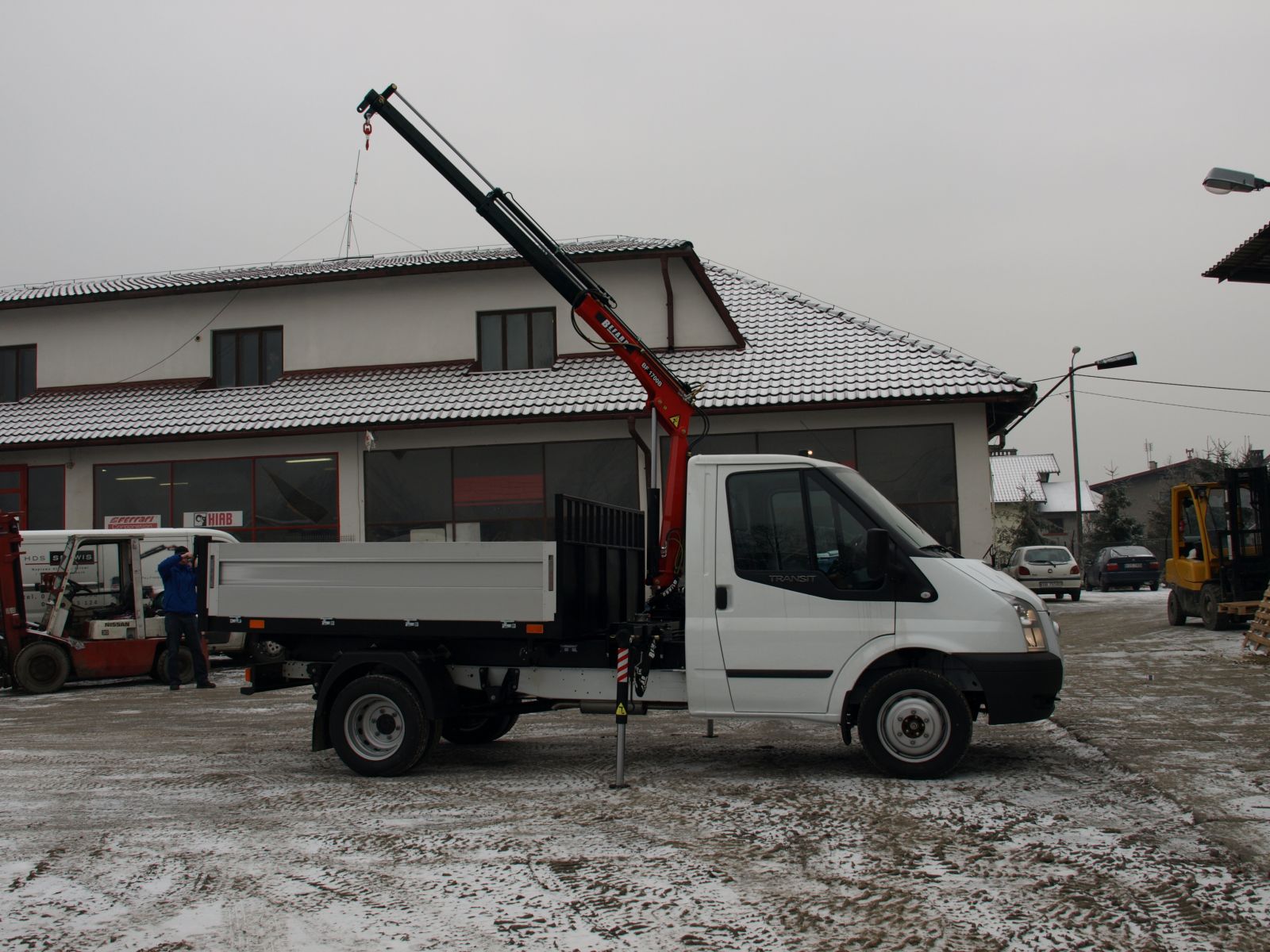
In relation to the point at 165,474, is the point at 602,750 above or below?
below

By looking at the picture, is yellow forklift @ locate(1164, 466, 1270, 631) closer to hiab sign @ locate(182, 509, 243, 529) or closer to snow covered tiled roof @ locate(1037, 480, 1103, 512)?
hiab sign @ locate(182, 509, 243, 529)

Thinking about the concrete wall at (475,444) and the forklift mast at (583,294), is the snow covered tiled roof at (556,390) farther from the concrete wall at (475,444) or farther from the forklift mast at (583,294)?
the forklift mast at (583,294)

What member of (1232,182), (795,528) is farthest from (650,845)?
(1232,182)

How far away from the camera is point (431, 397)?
21750mm

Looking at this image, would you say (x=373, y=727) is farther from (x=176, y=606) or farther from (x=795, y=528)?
(x=176, y=606)

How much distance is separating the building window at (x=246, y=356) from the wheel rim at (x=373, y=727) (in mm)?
16670

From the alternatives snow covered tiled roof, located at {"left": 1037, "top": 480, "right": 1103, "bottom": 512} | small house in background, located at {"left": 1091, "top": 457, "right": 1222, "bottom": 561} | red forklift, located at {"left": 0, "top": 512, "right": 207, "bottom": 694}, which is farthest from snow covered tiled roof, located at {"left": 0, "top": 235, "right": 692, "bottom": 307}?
snow covered tiled roof, located at {"left": 1037, "top": 480, "right": 1103, "bottom": 512}

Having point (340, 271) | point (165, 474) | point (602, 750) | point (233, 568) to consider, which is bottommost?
point (602, 750)

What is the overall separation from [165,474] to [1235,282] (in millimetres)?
19498

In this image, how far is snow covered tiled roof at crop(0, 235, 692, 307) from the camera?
2297cm

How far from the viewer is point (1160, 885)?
529 centimetres

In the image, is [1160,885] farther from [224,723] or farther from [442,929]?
[224,723]

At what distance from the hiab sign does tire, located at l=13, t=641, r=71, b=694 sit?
6.81m

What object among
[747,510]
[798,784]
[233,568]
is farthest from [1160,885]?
[233,568]
